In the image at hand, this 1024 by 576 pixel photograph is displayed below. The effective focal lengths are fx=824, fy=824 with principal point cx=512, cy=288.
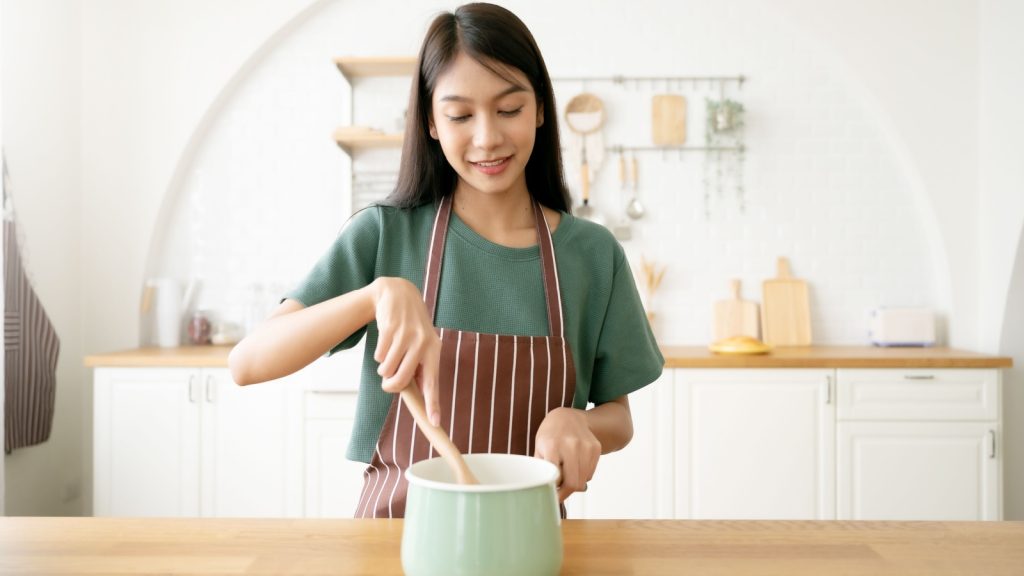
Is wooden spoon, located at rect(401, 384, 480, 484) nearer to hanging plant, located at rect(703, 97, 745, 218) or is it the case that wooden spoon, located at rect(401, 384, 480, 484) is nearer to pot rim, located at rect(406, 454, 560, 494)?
pot rim, located at rect(406, 454, 560, 494)

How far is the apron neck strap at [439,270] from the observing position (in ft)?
4.04

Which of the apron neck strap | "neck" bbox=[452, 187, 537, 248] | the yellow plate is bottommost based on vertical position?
the yellow plate

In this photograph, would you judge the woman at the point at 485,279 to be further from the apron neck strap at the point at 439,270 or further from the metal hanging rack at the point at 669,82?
the metal hanging rack at the point at 669,82

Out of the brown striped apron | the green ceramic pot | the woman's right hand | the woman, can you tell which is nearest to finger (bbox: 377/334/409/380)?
the woman's right hand

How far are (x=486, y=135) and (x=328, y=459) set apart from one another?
2076 mm

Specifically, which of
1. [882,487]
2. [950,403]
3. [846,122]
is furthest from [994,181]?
[882,487]

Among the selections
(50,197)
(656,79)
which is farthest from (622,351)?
(50,197)

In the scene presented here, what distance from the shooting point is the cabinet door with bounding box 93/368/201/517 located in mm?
2957

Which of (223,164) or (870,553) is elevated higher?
(223,164)

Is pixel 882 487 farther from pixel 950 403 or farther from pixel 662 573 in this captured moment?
pixel 662 573

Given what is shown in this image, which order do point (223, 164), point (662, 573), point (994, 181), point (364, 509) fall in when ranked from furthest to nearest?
point (223, 164)
point (994, 181)
point (364, 509)
point (662, 573)

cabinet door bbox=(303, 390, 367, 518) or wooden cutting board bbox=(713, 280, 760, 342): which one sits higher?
wooden cutting board bbox=(713, 280, 760, 342)

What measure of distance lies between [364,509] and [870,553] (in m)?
0.66

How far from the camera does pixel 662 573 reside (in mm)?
784
